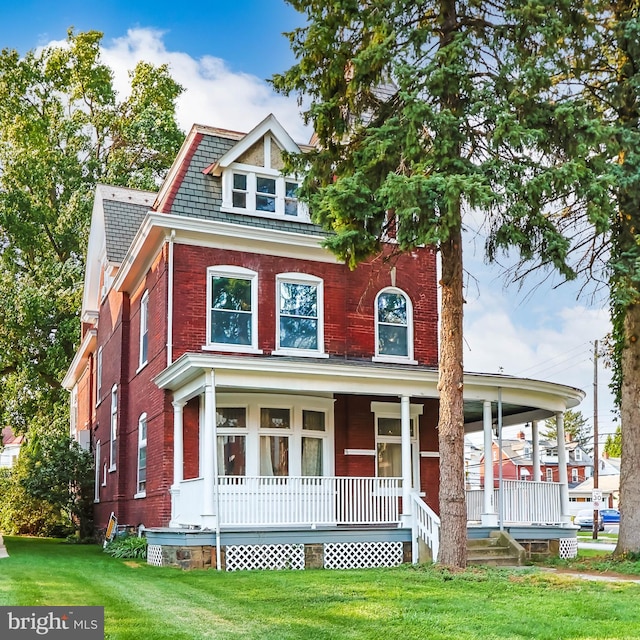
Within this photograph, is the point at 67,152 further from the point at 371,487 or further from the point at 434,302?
the point at 371,487

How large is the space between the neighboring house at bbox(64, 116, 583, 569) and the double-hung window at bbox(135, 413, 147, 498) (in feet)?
0.17

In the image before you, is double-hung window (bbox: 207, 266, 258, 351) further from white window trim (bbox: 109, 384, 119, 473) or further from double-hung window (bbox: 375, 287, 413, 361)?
white window trim (bbox: 109, 384, 119, 473)

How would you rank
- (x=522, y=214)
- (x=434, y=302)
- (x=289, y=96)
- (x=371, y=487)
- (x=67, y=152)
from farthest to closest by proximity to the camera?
(x=67, y=152) → (x=434, y=302) → (x=371, y=487) → (x=289, y=96) → (x=522, y=214)

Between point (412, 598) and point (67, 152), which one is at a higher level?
point (67, 152)

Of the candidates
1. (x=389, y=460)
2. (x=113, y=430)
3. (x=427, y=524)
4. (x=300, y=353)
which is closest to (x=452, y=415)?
(x=427, y=524)

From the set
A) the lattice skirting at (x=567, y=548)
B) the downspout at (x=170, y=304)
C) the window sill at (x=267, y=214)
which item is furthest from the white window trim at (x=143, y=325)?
the lattice skirting at (x=567, y=548)

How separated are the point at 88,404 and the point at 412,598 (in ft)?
70.7

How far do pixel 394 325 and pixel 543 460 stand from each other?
61.7 metres

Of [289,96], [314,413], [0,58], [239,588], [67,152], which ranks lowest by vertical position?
[239,588]

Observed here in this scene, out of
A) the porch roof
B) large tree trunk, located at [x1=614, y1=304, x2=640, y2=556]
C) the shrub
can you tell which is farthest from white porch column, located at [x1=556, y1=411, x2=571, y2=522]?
the shrub

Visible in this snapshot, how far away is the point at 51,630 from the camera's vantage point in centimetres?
702

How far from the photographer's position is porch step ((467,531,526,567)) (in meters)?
15.7

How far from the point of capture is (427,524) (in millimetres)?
15961

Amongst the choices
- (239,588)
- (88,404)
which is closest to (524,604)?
(239,588)
